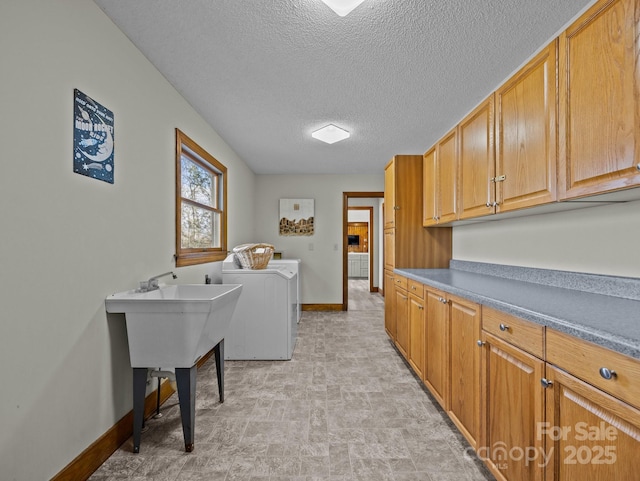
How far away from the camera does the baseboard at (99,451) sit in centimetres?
139

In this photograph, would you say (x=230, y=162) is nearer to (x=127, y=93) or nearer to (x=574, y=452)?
(x=127, y=93)

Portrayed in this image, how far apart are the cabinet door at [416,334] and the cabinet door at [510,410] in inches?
35.0

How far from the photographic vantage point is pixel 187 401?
1.66 meters

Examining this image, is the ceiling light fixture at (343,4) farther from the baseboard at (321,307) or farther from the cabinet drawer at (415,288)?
the baseboard at (321,307)

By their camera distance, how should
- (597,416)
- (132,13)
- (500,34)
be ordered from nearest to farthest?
(597,416) < (132,13) < (500,34)

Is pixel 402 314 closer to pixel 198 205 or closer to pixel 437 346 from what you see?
pixel 437 346

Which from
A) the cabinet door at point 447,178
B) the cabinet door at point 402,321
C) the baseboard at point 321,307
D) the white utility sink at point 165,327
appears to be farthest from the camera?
the baseboard at point 321,307

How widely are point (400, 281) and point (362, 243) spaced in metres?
7.87

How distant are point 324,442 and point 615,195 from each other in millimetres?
1903

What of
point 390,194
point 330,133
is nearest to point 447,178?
point 390,194

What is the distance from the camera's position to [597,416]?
2.80ft

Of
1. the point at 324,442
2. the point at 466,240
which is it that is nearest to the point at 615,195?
the point at 466,240

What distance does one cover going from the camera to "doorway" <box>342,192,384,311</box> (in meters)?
5.29

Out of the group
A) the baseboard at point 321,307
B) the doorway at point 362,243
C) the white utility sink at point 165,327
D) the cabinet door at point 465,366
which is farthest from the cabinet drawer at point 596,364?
the baseboard at point 321,307
